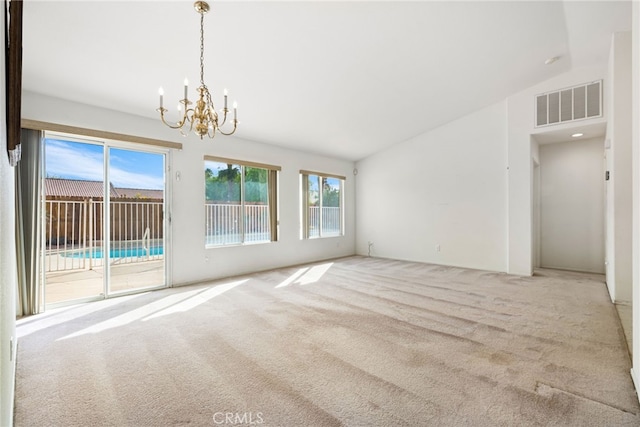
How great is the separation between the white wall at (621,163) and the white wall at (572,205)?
199 cm

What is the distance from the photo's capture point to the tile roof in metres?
3.87

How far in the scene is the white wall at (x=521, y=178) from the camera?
4824mm

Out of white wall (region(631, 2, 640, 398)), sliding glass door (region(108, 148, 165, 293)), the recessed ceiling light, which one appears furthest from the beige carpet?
the recessed ceiling light

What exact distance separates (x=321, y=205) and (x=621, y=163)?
4993 millimetres

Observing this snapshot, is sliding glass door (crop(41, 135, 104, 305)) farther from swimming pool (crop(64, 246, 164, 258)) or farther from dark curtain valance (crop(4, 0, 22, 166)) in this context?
dark curtain valance (crop(4, 0, 22, 166))

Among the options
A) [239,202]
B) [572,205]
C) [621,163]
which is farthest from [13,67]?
[572,205]

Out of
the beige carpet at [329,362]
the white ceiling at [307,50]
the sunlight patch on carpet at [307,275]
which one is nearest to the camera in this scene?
the beige carpet at [329,362]

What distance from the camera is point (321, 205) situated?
22.5 ft

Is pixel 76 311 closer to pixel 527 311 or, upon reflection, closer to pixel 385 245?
pixel 527 311

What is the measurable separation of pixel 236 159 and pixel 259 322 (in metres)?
3.15

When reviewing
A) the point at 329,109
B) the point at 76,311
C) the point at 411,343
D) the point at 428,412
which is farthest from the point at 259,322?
the point at 329,109

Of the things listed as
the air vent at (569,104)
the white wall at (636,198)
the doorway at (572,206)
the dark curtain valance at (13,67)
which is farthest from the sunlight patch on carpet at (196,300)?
the doorway at (572,206)

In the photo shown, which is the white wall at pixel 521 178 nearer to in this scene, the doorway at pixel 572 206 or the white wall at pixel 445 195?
the white wall at pixel 445 195

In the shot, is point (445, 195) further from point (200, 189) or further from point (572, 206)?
point (200, 189)
